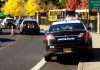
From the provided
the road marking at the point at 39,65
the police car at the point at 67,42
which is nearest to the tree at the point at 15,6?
the road marking at the point at 39,65

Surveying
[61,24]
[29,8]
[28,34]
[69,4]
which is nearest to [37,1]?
[29,8]

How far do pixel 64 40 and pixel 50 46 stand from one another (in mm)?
624

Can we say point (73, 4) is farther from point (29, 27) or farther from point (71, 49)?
point (71, 49)

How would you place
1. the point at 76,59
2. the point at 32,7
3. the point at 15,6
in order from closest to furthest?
the point at 76,59, the point at 32,7, the point at 15,6

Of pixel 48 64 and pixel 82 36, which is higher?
pixel 82 36

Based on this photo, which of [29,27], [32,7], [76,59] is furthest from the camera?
[32,7]

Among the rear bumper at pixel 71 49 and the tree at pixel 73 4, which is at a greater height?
the tree at pixel 73 4

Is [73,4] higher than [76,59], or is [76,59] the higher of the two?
[73,4]

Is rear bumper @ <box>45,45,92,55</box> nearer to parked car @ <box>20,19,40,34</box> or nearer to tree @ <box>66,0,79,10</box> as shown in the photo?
parked car @ <box>20,19,40,34</box>

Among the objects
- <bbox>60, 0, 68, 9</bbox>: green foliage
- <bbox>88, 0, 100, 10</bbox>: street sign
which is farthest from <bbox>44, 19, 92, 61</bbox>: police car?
<bbox>60, 0, 68, 9</bbox>: green foliage

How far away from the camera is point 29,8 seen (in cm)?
9106

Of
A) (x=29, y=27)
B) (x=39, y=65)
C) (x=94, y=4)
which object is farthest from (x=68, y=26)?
(x=29, y=27)

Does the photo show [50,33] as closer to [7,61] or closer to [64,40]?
[64,40]

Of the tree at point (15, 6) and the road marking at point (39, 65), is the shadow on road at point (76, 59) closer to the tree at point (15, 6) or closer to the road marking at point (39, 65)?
the road marking at point (39, 65)
